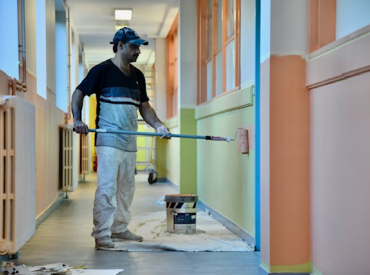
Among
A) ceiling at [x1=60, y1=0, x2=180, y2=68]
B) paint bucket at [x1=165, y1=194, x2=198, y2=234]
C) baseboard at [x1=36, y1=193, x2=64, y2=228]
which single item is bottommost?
baseboard at [x1=36, y1=193, x2=64, y2=228]

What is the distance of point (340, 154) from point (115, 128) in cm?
206

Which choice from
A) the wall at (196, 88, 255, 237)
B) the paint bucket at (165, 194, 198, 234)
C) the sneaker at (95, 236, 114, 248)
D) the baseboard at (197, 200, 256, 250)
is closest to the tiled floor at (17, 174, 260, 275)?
the sneaker at (95, 236, 114, 248)

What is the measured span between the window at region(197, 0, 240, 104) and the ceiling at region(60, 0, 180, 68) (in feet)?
5.77

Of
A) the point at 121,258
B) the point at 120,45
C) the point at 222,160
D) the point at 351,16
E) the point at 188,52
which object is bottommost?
the point at 121,258

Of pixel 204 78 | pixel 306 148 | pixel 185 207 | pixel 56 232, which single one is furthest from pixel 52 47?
pixel 306 148

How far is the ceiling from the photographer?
954 cm

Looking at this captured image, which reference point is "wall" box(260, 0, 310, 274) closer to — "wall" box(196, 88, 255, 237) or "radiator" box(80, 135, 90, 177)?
"wall" box(196, 88, 255, 237)

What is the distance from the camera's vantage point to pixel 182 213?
5.05 m

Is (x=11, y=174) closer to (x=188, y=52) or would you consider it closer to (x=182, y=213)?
(x=182, y=213)

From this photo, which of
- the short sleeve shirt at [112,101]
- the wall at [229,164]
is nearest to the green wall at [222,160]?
the wall at [229,164]

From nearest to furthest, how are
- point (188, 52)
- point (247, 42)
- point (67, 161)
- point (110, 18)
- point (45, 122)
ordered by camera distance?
point (247, 42)
point (45, 122)
point (67, 161)
point (188, 52)
point (110, 18)

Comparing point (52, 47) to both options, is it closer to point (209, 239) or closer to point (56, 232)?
point (56, 232)

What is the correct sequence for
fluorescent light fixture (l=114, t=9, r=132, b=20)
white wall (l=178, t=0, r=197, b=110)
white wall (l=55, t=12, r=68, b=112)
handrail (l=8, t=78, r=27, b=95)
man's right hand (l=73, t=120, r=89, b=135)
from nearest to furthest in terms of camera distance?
handrail (l=8, t=78, r=27, b=95) < man's right hand (l=73, t=120, r=89, b=135) < white wall (l=178, t=0, r=197, b=110) < white wall (l=55, t=12, r=68, b=112) < fluorescent light fixture (l=114, t=9, r=132, b=20)

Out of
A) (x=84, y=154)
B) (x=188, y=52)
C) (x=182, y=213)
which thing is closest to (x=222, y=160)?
(x=182, y=213)
